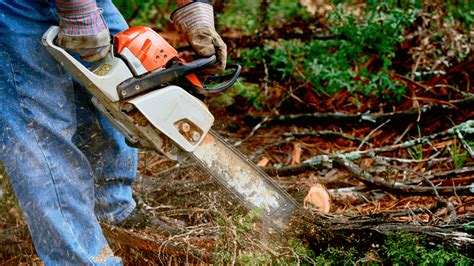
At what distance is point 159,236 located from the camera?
281cm

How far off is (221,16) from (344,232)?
2.52 m

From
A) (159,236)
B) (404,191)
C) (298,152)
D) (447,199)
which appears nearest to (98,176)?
(159,236)

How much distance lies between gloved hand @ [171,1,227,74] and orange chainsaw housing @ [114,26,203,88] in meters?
0.13

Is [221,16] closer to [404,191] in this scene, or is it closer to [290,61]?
[290,61]

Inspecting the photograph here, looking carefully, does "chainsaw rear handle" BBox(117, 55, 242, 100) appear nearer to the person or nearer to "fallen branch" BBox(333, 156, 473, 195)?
the person

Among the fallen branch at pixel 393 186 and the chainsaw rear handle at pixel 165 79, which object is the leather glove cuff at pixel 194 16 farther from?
the fallen branch at pixel 393 186

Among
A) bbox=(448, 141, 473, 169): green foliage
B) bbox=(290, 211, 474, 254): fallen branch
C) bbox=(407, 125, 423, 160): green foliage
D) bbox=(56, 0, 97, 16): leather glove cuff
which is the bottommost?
bbox=(407, 125, 423, 160): green foliage

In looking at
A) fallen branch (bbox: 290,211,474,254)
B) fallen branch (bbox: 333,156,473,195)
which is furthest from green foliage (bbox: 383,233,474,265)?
fallen branch (bbox: 333,156,473,195)

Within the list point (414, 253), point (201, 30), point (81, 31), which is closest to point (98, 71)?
point (81, 31)

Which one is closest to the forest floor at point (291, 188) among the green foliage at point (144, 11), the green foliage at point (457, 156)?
the green foliage at point (457, 156)

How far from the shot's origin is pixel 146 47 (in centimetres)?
231

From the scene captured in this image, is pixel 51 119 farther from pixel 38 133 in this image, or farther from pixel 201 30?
pixel 201 30

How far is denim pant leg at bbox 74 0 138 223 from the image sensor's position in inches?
107

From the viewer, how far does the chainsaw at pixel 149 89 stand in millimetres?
2264
